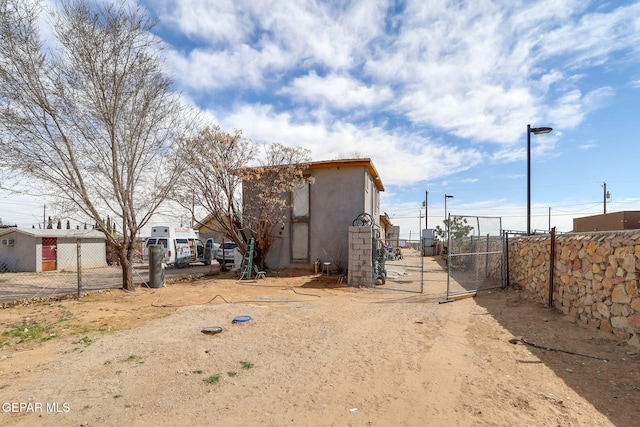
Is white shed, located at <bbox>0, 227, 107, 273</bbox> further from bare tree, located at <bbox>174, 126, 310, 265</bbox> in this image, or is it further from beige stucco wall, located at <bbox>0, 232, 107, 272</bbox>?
bare tree, located at <bbox>174, 126, 310, 265</bbox>

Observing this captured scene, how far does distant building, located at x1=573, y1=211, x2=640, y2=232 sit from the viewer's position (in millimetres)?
8102

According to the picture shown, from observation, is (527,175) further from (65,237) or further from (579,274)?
(65,237)

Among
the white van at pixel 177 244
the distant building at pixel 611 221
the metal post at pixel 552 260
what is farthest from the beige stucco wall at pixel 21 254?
the distant building at pixel 611 221

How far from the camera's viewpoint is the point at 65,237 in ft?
70.9

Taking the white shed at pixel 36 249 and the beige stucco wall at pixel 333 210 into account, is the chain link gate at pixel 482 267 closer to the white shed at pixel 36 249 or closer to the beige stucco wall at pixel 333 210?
the beige stucco wall at pixel 333 210

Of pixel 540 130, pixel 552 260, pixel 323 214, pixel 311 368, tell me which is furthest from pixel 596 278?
pixel 323 214

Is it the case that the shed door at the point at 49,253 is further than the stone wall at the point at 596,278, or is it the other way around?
the shed door at the point at 49,253

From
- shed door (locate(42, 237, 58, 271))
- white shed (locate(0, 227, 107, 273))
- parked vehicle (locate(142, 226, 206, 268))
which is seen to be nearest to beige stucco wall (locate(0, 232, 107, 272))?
white shed (locate(0, 227, 107, 273))

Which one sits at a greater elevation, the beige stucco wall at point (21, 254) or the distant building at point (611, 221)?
the distant building at point (611, 221)

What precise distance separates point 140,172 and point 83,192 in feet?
6.15

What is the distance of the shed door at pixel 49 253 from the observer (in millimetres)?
20578

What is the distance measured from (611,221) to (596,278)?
3.43 meters

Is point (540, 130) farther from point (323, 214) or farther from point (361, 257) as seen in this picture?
point (323, 214)

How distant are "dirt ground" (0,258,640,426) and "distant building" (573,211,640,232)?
116 inches
